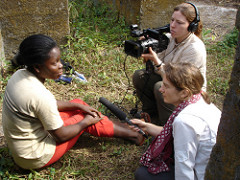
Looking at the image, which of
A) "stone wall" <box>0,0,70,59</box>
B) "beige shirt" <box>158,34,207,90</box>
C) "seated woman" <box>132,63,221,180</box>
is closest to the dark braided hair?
"seated woman" <box>132,63,221,180</box>

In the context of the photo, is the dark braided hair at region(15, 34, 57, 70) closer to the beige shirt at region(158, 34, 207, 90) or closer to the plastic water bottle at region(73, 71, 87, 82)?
the beige shirt at region(158, 34, 207, 90)

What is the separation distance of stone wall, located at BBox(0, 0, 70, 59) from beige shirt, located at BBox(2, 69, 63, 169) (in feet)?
7.68

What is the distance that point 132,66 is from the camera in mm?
4680

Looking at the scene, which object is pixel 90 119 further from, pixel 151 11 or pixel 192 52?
pixel 151 11

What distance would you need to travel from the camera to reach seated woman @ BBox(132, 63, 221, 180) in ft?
6.00

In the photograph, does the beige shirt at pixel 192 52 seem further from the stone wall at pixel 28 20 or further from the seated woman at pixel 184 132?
the stone wall at pixel 28 20

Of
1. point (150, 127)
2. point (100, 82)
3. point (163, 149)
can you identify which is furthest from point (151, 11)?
point (163, 149)

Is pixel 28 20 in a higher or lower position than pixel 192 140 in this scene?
higher

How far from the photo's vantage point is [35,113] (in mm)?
2158

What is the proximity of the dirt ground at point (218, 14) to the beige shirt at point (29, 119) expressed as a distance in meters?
4.85

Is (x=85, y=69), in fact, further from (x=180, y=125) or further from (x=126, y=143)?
(x=180, y=125)

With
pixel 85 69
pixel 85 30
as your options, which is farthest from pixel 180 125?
pixel 85 30

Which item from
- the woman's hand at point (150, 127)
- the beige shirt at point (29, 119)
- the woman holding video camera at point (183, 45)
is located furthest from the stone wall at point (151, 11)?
the beige shirt at point (29, 119)

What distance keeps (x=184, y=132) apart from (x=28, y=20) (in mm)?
3365
